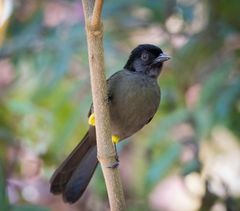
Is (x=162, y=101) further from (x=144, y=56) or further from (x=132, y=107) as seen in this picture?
(x=132, y=107)

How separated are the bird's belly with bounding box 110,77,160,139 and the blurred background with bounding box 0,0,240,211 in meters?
0.65

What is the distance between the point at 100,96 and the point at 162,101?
7.03ft

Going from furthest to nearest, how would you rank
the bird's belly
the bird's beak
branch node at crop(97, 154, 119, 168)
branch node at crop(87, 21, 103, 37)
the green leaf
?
the green leaf
the bird's beak
the bird's belly
branch node at crop(97, 154, 119, 168)
branch node at crop(87, 21, 103, 37)

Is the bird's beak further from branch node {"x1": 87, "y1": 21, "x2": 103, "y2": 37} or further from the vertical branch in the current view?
branch node {"x1": 87, "y1": 21, "x2": 103, "y2": 37}

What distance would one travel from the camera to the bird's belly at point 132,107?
2.93 m

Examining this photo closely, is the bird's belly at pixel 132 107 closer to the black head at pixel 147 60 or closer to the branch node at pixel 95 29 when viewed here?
the black head at pixel 147 60

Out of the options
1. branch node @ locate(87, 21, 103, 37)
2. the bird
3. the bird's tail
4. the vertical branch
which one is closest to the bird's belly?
the bird

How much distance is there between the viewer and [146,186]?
3.80 meters

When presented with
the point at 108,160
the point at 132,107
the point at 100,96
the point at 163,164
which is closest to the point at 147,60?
the point at 132,107

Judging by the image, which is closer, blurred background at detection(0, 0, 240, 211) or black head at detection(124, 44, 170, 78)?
black head at detection(124, 44, 170, 78)

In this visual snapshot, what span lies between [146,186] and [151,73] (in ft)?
2.71

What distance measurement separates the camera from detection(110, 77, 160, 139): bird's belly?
9.61 ft

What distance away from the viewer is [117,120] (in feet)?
9.64

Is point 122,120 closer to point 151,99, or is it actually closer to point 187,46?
point 151,99
